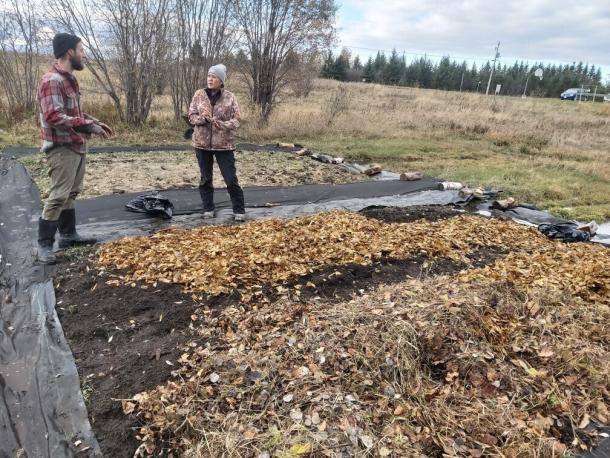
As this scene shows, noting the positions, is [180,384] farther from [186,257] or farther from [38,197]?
[38,197]

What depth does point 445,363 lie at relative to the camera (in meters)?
2.65

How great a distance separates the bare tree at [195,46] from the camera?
12094 millimetres

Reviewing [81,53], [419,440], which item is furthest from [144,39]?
[419,440]

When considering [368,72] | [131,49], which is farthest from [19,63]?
[368,72]

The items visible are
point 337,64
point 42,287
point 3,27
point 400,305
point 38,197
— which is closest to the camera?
point 400,305

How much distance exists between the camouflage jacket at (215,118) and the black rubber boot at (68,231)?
5.12ft

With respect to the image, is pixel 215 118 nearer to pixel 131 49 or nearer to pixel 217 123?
pixel 217 123

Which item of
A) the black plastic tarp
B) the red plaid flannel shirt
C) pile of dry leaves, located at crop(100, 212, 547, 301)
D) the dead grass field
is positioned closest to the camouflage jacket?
pile of dry leaves, located at crop(100, 212, 547, 301)

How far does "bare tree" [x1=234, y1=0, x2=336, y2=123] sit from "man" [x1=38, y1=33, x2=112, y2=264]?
9386mm

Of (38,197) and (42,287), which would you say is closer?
(42,287)

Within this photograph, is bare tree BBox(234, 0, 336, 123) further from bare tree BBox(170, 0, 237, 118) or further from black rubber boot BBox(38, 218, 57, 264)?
black rubber boot BBox(38, 218, 57, 264)

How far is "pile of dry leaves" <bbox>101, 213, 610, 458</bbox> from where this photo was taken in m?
2.16

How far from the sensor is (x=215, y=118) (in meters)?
4.90

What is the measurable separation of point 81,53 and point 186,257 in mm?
2050
